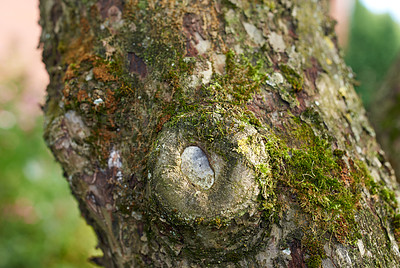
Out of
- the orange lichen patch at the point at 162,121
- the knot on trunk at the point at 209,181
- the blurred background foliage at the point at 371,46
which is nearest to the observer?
the knot on trunk at the point at 209,181

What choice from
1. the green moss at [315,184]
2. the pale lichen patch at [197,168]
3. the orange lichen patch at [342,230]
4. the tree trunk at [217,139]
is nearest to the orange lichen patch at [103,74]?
the tree trunk at [217,139]

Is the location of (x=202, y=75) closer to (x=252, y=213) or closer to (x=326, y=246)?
(x=252, y=213)

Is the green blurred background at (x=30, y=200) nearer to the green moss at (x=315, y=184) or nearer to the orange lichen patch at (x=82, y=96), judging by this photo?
the orange lichen patch at (x=82, y=96)

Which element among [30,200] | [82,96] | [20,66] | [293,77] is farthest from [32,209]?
[293,77]

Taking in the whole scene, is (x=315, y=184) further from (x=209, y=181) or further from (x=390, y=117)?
(x=390, y=117)

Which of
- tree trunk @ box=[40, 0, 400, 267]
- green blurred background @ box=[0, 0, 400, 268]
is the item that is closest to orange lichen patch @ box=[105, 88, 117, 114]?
tree trunk @ box=[40, 0, 400, 267]

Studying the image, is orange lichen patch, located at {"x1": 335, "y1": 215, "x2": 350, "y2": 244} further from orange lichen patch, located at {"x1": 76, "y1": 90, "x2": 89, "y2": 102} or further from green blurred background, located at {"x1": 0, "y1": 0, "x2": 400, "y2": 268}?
green blurred background, located at {"x1": 0, "y1": 0, "x2": 400, "y2": 268}
